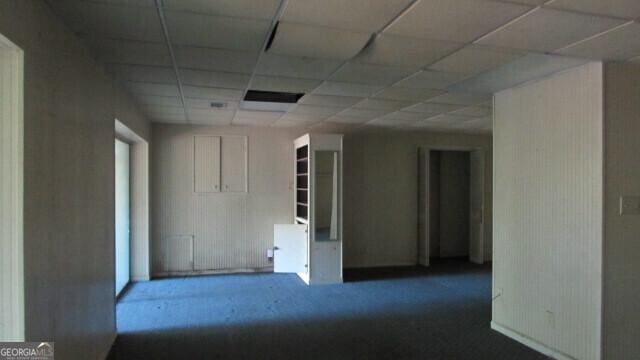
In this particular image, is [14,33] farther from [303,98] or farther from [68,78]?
[303,98]

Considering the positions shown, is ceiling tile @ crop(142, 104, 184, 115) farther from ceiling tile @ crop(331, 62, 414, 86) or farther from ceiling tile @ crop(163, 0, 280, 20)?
ceiling tile @ crop(163, 0, 280, 20)

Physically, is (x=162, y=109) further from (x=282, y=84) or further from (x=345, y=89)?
(x=345, y=89)

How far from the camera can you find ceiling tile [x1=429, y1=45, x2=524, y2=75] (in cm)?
289

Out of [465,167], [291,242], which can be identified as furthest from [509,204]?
[465,167]

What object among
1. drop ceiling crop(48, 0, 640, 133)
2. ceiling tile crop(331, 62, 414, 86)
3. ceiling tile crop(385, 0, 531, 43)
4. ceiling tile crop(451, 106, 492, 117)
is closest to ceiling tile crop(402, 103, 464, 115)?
ceiling tile crop(451, 106, 492, 117)

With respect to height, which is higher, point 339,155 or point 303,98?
point 303,98

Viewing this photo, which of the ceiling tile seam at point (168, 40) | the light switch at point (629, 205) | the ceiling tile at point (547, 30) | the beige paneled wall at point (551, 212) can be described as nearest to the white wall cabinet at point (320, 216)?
the ceiling tile seam at point (168, 40)

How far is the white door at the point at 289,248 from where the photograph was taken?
6277 mm

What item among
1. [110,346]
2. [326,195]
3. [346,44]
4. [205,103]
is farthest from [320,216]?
[346,44]

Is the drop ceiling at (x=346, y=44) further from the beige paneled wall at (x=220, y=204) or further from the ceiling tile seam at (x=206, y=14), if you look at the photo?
the beige paneled wall at (x=220, y=204)

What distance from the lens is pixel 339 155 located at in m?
6.04

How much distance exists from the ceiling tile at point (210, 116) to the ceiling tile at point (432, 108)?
2311 millimetres

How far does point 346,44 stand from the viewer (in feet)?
9.02

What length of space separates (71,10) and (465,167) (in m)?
7.36
